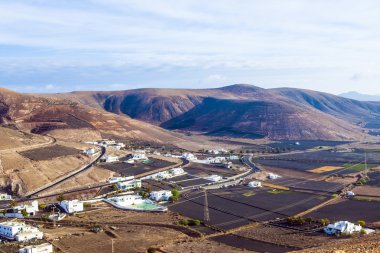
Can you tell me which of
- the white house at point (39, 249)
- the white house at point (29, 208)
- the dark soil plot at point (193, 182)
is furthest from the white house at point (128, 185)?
the white house at point (39, 249)

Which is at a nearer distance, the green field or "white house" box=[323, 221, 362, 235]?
"white house" box=[323, 221, 362, 235]

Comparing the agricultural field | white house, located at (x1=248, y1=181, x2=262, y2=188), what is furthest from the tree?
white house, located at (x1=248, y1=181, x2=262, y2=188)

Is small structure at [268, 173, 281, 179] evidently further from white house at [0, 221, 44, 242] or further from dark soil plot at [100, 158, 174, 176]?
white house at [0, 221, 44, 242]

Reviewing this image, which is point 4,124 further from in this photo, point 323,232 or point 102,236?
point 323,232

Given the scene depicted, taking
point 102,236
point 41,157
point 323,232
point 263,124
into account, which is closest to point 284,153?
point 263,124

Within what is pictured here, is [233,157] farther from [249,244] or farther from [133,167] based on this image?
[249,244]
